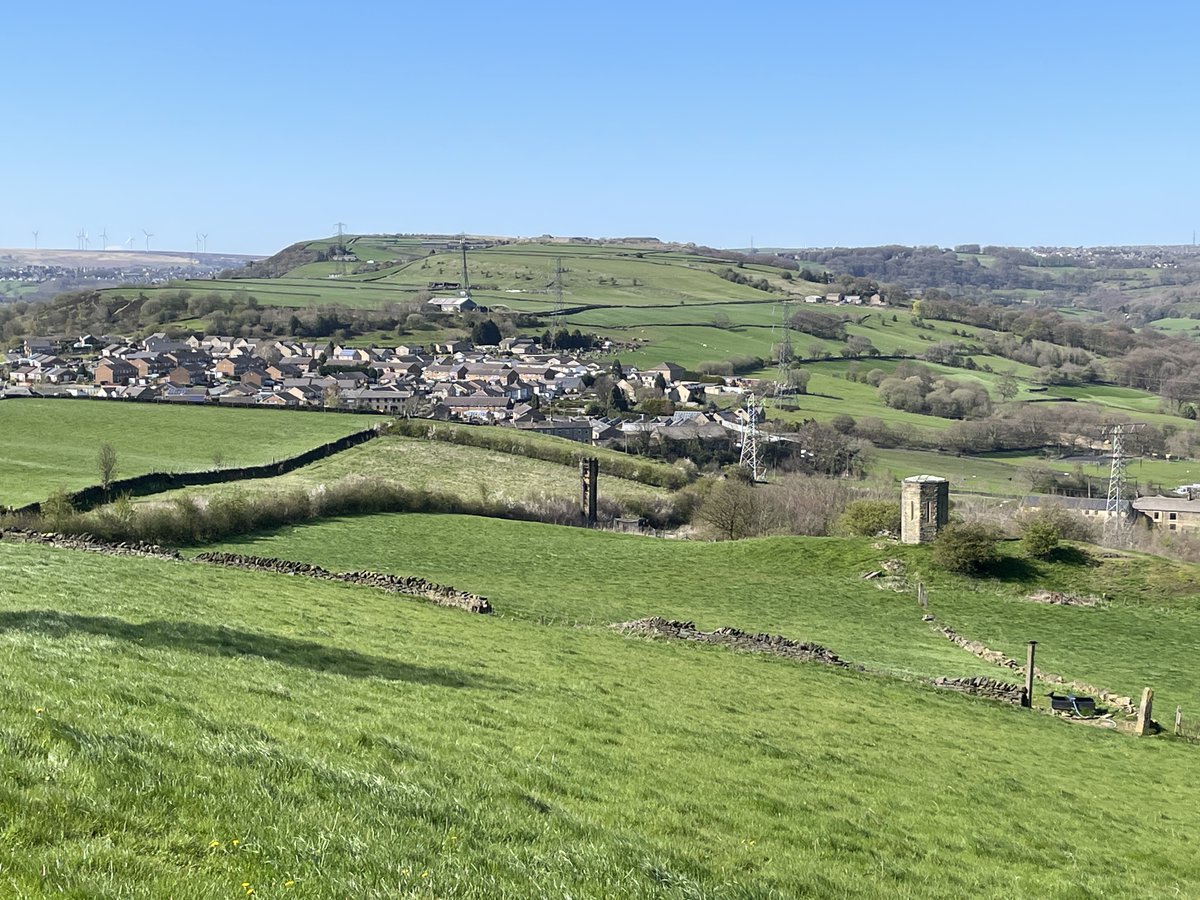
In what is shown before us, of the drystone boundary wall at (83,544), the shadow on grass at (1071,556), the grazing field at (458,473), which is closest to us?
the drystone boundary wall at (83,544)

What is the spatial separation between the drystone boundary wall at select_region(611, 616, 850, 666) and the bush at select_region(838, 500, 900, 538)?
24.8 meters

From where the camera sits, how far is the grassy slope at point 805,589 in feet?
112

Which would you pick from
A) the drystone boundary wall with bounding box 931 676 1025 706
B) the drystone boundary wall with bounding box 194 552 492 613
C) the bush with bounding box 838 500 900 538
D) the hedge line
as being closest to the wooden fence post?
the drystone boundary wall with bounding box 931 676 1025 706

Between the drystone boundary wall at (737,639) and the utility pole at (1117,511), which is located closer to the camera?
the drystone boundary wall at (737,639)

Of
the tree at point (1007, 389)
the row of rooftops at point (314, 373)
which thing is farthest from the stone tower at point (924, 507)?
the tree at point (1007, 389)

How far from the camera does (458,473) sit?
74.7 metres

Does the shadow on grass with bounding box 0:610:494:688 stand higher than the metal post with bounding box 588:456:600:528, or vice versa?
the shadow on grass with bounding box 0:610:494:688

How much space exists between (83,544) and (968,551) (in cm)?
3319

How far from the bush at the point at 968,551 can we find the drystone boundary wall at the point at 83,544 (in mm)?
29867

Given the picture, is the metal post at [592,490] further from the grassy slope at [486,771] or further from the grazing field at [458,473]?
the grassy slope at [486,771]

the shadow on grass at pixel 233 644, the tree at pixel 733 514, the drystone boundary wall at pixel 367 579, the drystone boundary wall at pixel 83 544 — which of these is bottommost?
the tree at pixel 733 514

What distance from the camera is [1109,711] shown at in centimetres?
2742

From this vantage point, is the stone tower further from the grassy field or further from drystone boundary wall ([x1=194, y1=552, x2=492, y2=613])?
the grassy field

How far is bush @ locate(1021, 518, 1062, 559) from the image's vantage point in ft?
149
